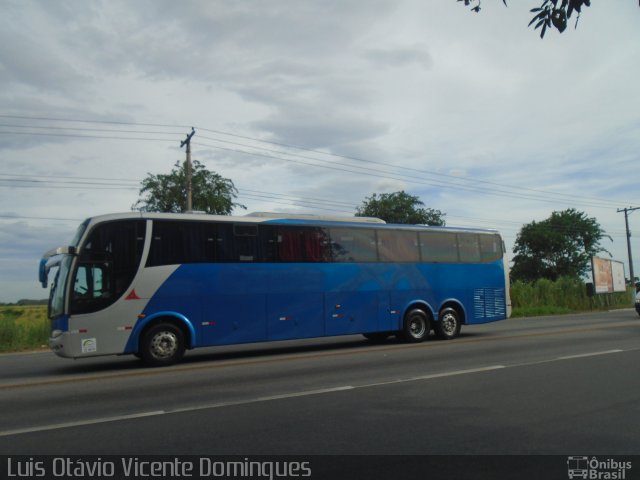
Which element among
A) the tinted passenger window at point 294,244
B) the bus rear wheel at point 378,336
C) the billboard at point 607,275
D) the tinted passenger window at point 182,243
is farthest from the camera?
the billboard at point 607,275

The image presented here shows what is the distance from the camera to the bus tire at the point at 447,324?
16.7 metres

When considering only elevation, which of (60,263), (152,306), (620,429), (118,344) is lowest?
(620,429)

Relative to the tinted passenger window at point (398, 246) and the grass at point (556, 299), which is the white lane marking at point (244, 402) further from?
the grass at point (556, 299)

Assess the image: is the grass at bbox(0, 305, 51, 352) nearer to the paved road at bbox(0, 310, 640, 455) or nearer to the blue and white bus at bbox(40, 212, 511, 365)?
the paved road at bbox(0, 310, 640, 455)

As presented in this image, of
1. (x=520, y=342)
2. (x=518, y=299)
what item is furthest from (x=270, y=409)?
(x=518, y=299)

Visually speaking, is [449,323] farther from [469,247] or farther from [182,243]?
[182,243]

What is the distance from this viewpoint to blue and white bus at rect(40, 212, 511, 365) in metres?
11.7

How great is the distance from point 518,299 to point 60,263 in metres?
31.5

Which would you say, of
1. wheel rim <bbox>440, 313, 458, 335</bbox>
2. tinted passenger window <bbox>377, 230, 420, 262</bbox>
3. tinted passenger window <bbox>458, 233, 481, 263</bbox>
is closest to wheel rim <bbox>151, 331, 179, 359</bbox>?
tinted passenger window <bbox>377, 230, 420, 262</bbox>

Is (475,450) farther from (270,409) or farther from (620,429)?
(270,409)

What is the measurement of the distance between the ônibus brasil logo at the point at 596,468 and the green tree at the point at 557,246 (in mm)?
69016

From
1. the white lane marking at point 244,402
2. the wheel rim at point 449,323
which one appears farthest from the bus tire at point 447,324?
the white lane marking at point 244,402

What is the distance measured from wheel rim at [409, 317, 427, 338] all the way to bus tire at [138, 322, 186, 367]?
660cm

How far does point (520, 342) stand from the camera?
594 inches
